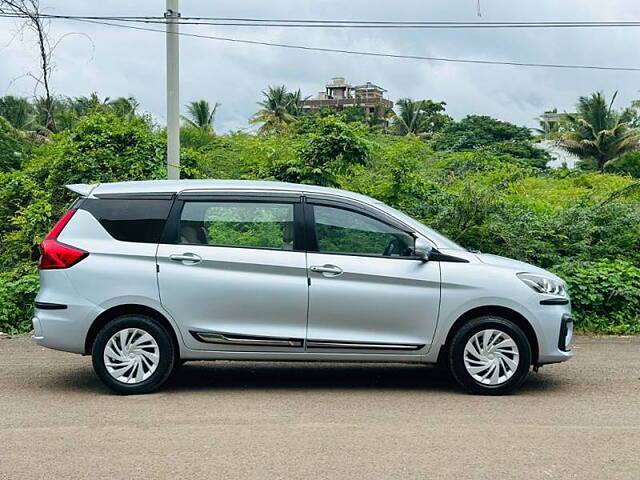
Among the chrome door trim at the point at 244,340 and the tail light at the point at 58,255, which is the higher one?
the tail light at the point at 58,255

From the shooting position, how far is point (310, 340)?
7.24 meters

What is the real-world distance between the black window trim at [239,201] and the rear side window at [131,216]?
0.07 m

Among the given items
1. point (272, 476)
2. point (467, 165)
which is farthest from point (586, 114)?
point (272, 476)

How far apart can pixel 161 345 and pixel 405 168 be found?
23.1 feet

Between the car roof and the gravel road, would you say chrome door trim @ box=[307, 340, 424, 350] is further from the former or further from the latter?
the car roof

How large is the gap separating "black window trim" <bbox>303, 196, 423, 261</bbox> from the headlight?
1.03 m

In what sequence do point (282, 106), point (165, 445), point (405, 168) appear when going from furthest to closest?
point (282, 106)
point (405, 168)
point (165, 445)

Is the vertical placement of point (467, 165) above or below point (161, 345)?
above

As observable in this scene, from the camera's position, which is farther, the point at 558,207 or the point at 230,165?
the point at 230,165

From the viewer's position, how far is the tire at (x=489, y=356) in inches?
287

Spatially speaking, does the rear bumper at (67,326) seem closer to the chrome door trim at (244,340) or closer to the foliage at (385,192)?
the chrome door trim at (244,340)

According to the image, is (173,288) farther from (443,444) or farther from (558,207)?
(558,207)

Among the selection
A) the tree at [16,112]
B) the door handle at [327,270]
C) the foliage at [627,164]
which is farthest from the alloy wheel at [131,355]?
the foliage at [627,164]

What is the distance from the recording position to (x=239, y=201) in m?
7.50
